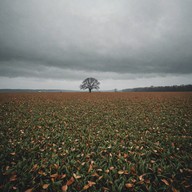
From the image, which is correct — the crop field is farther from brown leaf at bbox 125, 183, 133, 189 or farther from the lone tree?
the lone tree

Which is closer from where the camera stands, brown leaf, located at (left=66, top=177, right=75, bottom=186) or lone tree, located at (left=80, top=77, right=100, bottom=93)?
brown leaf, located at (left=66, top=177, right=75, bottom=186)

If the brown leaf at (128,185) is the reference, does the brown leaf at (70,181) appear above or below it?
above

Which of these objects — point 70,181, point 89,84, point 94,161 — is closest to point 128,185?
point 94,161

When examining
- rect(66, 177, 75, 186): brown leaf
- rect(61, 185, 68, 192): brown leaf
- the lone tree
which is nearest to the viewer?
rect(61, 185, 68, 192): brown leaf

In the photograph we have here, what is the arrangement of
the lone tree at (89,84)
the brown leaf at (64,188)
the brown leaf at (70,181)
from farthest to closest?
the lone tree at (89,84)
the brown leaf at (70,181)
the brown leaf at (64,188)

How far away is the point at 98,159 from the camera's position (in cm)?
323

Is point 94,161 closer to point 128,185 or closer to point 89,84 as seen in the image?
point 128,185

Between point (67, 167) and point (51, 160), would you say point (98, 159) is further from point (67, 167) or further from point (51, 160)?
point (51, 160)

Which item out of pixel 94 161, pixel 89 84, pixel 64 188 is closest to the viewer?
pixel 64 188

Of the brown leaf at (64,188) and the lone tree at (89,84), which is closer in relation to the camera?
the brown leaf at (64,188)

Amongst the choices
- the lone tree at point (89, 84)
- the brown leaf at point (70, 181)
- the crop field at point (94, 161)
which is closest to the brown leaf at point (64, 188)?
the crop field at point (94, 161)

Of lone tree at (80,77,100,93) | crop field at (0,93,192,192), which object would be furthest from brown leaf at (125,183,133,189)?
lone tree at (80,77,100,93)

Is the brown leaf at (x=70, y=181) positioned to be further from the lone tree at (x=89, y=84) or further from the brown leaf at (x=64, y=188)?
the lone tree at (x=89, y=84)

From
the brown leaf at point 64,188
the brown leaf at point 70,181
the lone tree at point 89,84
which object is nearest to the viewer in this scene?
the brown leaf at point 64,188
